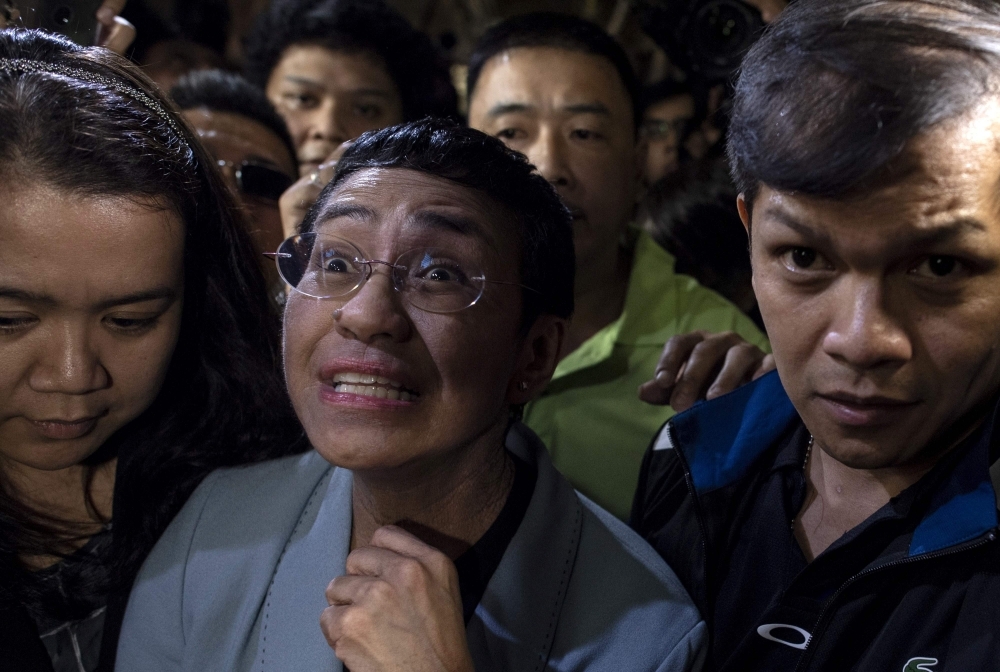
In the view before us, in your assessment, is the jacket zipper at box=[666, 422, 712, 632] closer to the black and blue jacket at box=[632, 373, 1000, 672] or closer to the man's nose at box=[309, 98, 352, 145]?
the black and blue jacket at box=[632, 373, 1000, 672]

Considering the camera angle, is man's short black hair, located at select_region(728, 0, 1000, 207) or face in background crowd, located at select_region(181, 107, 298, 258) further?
face in background crowd, located at select_region(181, 107, 298, 258)

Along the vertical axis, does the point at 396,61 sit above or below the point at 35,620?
above

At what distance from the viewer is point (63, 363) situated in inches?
A: 66.1

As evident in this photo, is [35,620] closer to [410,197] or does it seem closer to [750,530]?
[410,197]

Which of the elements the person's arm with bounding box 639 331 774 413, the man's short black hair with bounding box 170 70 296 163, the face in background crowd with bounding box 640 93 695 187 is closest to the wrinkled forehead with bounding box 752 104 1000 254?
the person's arm with bounding box 639 331 774 413

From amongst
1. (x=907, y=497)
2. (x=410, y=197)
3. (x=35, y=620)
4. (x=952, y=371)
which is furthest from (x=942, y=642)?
(x=35, y=620)

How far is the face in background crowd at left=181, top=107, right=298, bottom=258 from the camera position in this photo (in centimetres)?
291

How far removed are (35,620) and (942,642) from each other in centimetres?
154

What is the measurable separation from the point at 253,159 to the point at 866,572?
223 cm

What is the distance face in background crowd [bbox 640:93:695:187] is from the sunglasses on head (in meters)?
1.90

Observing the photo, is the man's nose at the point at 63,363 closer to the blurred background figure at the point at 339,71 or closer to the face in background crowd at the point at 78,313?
the face in background crowd at the point at 78,313

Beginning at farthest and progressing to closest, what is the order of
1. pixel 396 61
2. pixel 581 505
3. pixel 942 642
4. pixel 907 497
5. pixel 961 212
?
pixel 396 61 < pixel 581 505 < pixel 907 497 < pixel 942 642 < pixel 961 212

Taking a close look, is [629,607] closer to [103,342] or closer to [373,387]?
[373,387]

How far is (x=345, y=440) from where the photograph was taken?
1.58m
